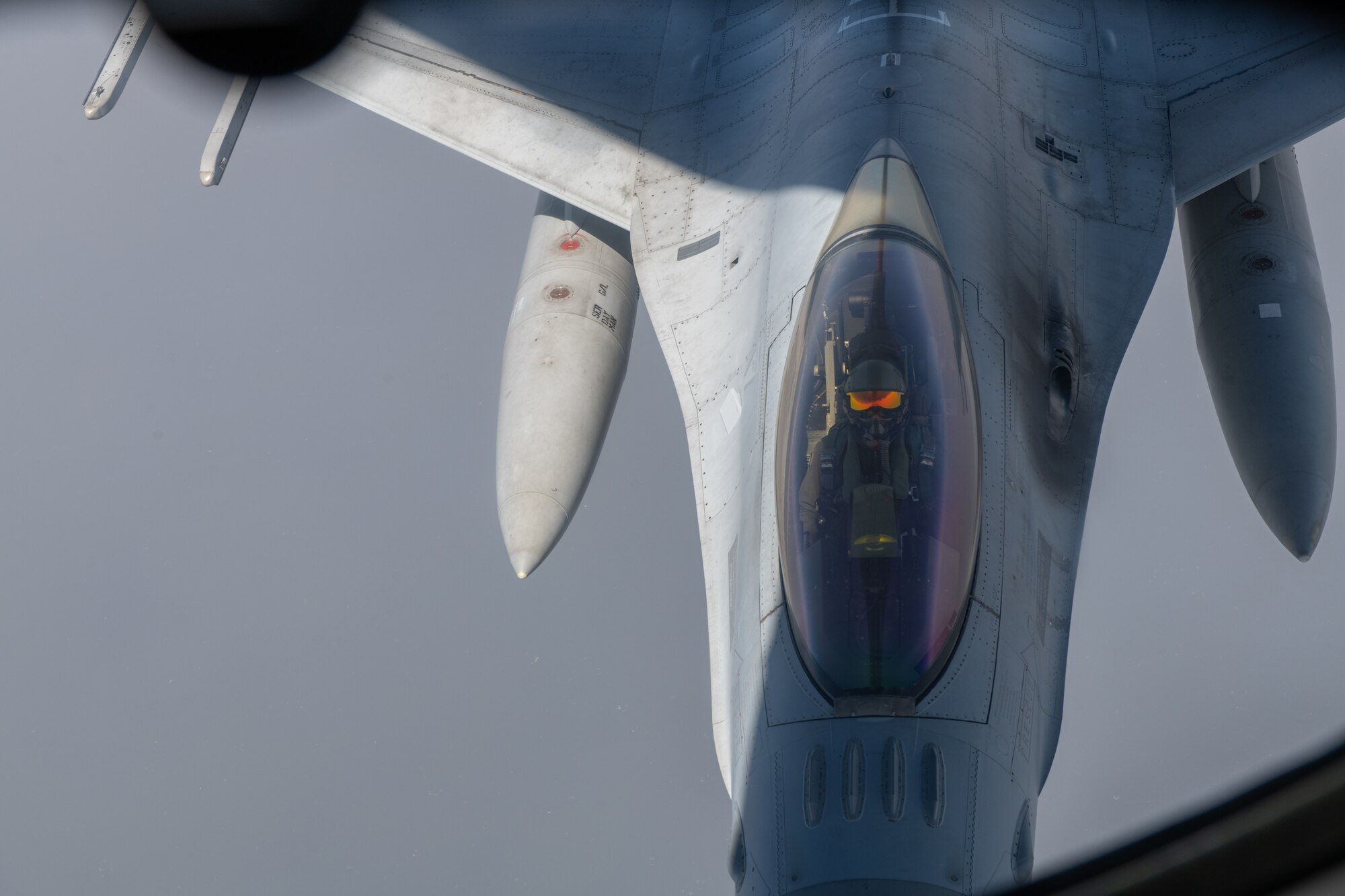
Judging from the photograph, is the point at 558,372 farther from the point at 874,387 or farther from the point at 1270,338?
the point at 1270,338

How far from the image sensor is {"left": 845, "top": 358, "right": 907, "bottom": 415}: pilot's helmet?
4004mm

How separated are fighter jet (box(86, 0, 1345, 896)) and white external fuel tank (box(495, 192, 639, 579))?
0.09ft

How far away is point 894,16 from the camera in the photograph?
7.21m

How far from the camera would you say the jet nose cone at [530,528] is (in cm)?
702

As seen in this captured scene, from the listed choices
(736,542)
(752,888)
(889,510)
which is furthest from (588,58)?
(752,888)

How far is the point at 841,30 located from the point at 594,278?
2.40 metres

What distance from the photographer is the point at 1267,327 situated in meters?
7.02

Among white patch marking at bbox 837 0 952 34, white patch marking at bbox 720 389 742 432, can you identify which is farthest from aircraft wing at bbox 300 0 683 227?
white patch marking at bbox 720 389 742 432

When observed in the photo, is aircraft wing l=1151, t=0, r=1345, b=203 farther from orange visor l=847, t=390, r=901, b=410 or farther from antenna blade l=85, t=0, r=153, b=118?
antenna blade l=85, t=0, r=153, b=118

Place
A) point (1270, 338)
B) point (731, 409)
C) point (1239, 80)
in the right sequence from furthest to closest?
1. point (1239, 80)
2. point (1270, 338)
3. point (731, 409)

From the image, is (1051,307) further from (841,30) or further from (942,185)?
(841,30)

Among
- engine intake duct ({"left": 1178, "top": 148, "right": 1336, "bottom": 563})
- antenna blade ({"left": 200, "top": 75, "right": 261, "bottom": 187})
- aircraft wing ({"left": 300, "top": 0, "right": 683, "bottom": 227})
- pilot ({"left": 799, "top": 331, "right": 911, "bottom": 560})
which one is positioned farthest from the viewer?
antenna blade ({"left": 200, "top": 75, "right": 261, "bottom": 187})

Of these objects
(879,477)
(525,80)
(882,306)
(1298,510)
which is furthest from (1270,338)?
(525,80)

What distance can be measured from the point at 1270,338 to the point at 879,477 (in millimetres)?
4390
